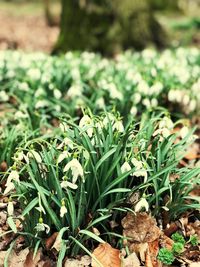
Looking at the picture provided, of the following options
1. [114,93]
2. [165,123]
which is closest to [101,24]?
[114,93]

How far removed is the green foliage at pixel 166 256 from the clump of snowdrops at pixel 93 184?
234 millimetres

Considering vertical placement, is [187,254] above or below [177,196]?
below

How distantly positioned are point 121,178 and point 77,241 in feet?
1.33

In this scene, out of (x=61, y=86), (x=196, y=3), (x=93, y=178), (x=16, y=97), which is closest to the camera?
(x=93, y=178)

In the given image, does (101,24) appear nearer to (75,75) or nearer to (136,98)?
(75,75)

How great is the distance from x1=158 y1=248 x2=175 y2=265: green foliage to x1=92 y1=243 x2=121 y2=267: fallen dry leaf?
229 millimetres

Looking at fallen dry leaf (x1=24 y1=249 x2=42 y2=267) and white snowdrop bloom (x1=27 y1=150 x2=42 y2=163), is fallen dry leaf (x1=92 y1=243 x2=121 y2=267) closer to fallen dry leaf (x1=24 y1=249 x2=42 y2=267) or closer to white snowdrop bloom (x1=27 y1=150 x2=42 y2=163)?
fallen dry leaf (x1=24 y1=249 x2=42 y2=267)

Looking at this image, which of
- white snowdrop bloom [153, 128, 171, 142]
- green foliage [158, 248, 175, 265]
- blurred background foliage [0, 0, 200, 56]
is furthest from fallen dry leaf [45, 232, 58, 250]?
blurred background foliage [0, 0, 200, 56]

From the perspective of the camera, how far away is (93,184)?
2719mm

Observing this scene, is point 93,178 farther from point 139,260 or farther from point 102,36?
point 102,36

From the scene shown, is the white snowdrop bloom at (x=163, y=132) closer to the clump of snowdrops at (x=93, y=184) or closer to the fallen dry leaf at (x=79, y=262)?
the clump of snowdrops at (x=93, y=184)

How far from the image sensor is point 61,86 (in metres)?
4.64

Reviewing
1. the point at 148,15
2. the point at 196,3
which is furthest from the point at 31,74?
the point at 196,3

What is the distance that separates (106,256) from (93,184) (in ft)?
1.31
